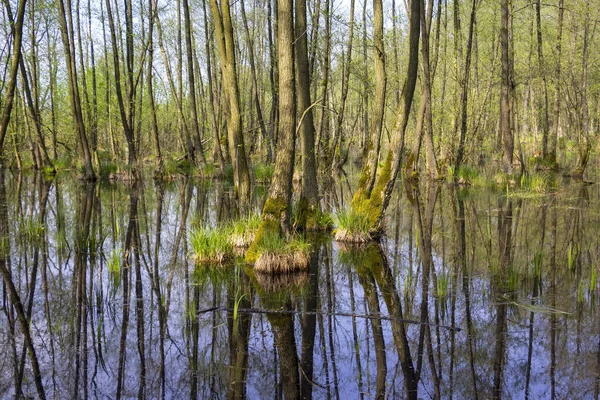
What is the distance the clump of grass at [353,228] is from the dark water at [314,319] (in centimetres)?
34

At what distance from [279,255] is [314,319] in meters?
2.01

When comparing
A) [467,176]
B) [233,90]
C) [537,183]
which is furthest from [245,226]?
[467,176]

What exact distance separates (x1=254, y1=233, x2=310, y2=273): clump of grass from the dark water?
248mm

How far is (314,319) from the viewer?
5.49 m

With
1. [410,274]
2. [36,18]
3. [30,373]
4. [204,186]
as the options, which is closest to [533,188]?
[410,274]

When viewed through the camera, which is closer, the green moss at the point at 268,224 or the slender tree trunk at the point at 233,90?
the green moss at the point at 268,224

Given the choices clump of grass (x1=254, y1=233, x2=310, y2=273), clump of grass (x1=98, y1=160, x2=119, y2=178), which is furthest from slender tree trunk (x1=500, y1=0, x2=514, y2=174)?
clump of grass (x1=98, y1=160, x2=119, y2=178)

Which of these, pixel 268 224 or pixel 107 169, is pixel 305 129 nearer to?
pixel 268 224

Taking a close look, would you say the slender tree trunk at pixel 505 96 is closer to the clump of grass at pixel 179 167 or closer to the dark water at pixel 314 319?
the dark water at pixel 314 319

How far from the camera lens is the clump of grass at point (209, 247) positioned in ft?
26.2

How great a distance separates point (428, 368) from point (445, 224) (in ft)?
24.8

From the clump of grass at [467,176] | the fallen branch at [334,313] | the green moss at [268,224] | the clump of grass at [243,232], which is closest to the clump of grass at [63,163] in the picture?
the clump of grass at [467,176]

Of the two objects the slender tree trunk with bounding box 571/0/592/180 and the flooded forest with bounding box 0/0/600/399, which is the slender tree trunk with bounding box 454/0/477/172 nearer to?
the slender tree trunk with bounding box 571/0/592/180

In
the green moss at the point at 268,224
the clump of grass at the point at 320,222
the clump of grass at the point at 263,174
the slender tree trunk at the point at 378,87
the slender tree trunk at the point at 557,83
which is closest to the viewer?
the green moss at the point at 268,224
